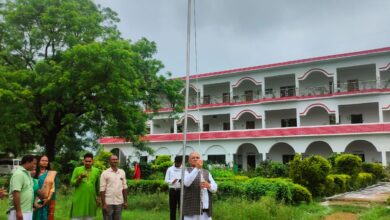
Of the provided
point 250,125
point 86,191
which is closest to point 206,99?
point 250,125

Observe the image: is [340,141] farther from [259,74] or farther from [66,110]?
[66,110]

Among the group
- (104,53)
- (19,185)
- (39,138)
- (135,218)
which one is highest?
(104,53)

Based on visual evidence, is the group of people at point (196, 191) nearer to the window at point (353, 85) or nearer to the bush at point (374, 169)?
the bush at point (374, 169)

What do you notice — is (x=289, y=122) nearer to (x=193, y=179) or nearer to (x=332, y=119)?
(x=332, y=119)

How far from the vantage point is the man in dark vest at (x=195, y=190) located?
18.4 feet

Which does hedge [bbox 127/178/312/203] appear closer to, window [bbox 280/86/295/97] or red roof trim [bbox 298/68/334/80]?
red roof trim [bbox 298/68/334/80]

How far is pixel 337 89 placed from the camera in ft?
95.4

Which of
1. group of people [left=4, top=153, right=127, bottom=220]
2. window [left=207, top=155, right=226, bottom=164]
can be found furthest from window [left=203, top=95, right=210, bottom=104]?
group of people [left=4, top=153, right=127, bottom=220]

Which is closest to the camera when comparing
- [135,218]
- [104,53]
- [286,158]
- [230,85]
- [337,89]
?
[135,218]

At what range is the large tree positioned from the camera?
16078 mm

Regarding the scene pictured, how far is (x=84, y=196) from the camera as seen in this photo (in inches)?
264

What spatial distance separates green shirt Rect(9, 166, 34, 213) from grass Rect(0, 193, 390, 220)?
14.3 feet

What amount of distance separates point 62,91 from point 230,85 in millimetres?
19890

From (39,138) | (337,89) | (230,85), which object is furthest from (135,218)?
(230,85)
